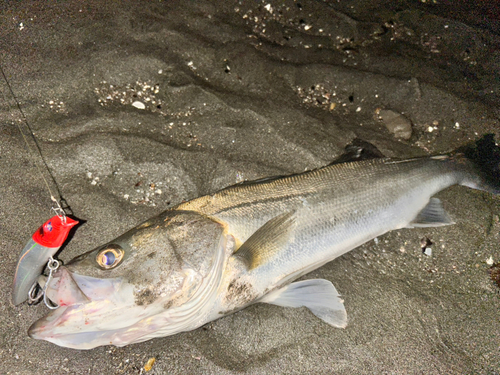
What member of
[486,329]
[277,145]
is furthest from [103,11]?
[486,329]

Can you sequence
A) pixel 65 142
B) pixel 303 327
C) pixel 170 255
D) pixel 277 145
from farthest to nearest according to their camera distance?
pixel 277 145 → pixel 65 142 → pixel 303 327 → pixel 170 255

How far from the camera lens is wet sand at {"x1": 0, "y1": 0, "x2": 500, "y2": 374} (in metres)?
2.64

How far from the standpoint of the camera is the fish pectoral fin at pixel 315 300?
2.66 m

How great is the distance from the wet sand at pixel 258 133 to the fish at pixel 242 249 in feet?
0.95

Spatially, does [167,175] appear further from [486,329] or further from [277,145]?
[486,329]

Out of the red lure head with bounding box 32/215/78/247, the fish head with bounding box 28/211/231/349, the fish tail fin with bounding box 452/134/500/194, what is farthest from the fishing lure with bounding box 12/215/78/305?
the fish tail fin with bounding box 452/134/500/194

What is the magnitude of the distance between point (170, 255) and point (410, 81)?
339 cm

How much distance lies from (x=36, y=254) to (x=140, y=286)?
1187mm

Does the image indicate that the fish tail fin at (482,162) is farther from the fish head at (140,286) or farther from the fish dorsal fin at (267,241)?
the fish head at (140,286)

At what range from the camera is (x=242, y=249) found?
243cm

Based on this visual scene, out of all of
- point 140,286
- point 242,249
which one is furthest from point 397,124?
point 140,286

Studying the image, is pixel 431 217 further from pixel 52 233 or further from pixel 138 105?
pixel 52 233

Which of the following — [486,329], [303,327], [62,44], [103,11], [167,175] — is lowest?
[303,327]

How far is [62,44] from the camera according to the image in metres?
3.29
